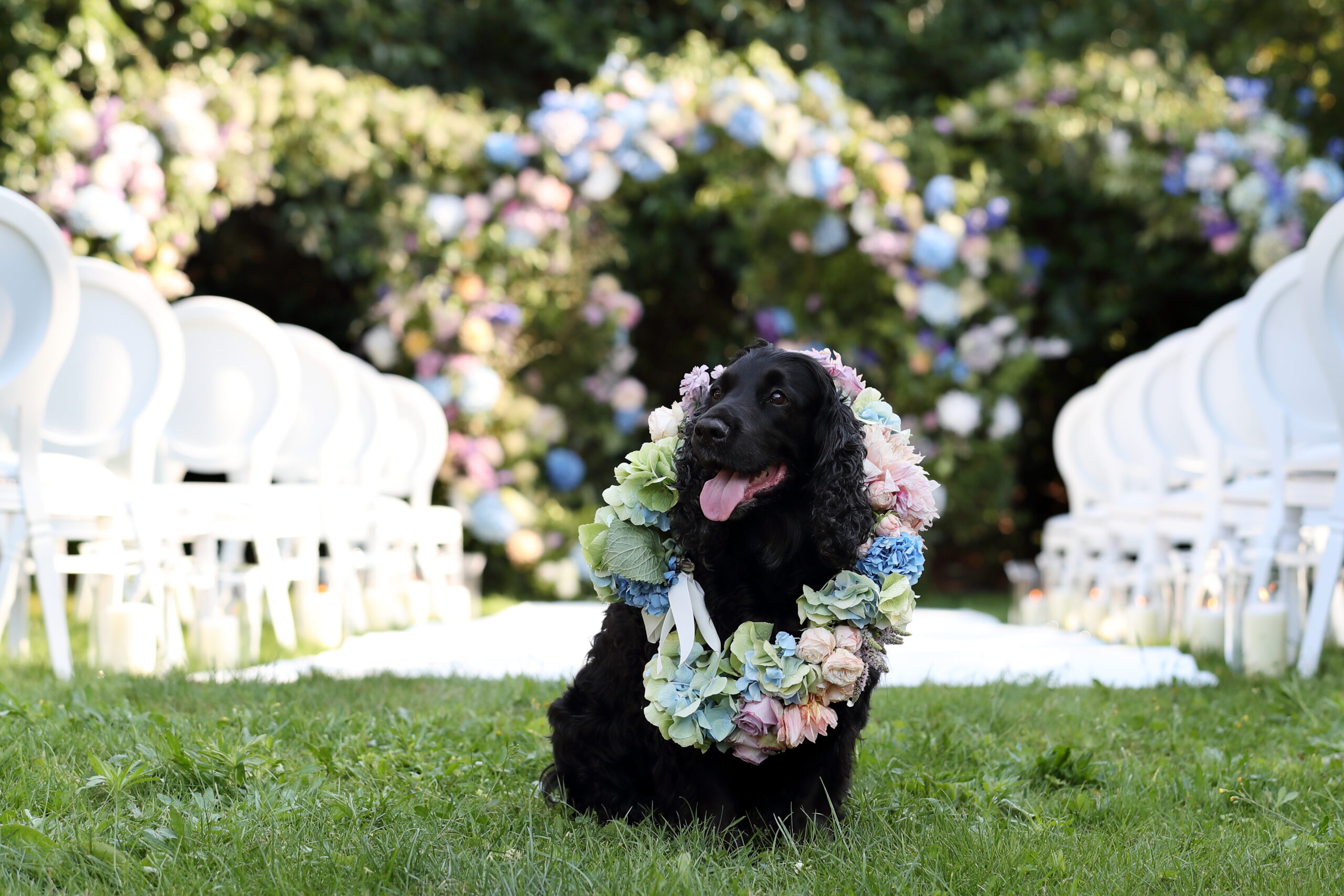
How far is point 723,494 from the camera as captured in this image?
7.45ft

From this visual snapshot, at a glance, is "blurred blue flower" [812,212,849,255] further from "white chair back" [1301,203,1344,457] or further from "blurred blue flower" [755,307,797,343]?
"white chair back" [1301,203,1344,457]

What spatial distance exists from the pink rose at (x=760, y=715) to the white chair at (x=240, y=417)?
274 centimetres

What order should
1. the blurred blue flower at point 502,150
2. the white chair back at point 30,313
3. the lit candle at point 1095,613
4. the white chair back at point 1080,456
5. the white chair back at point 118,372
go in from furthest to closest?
the blurred blue flower at point 502,150
the white chair back at point 1080,456
the lit candle at point 1095,613
the white chair back at point 118,372
the white chair back at point 30,313

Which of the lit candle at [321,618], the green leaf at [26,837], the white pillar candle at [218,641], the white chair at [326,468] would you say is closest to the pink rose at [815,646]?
the green leaf at [26,837]

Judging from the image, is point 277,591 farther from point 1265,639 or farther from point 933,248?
point 933,248

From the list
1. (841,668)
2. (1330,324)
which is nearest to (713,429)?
(841,668)

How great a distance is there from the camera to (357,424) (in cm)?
589

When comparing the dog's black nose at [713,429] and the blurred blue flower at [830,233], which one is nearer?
the dog's black nose at [713,429]

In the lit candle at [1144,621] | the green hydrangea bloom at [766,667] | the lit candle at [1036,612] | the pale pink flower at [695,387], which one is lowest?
the lit candle at [1036,612]

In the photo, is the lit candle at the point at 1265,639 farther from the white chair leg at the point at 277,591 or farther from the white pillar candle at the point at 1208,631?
the white chair leg at the point at 277,591

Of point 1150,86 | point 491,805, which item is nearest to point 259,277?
point 1150,86

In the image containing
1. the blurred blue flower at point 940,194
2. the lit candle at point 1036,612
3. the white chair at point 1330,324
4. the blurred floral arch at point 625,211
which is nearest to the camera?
the white chair at point 1330,324

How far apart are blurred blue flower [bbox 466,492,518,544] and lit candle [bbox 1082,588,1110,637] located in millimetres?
3406

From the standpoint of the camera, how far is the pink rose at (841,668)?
2.21 metres
